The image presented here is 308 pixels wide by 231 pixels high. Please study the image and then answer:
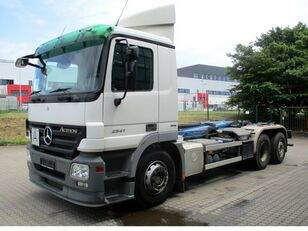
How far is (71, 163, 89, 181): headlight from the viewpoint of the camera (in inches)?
188

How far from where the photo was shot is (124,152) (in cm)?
530

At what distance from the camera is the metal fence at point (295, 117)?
19.6 meters

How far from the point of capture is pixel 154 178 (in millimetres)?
5691

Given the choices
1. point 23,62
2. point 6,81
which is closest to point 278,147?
point 23,62

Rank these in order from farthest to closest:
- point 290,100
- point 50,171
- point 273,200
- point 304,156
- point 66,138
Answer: point 290,100, point 304,156, point 273,200, point 50,171, point 66,138

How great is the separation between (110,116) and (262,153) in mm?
5542

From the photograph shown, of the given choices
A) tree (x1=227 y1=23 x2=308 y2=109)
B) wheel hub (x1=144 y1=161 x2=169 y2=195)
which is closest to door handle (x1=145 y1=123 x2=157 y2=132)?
wheel hub (x1=144 y1=161 x2=169 y2=195)

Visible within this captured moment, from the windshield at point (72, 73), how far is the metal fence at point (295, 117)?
16.4 m

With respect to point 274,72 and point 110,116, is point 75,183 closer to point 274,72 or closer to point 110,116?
point 110,116

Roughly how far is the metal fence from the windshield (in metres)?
16.4

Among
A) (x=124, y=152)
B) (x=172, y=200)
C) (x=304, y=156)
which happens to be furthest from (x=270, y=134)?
(x=124, y=152)

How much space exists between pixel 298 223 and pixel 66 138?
3557mm

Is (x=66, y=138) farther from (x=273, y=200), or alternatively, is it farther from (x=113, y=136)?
(x=273, y=200)

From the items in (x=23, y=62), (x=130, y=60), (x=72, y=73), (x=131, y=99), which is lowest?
(x=131, y=99)
